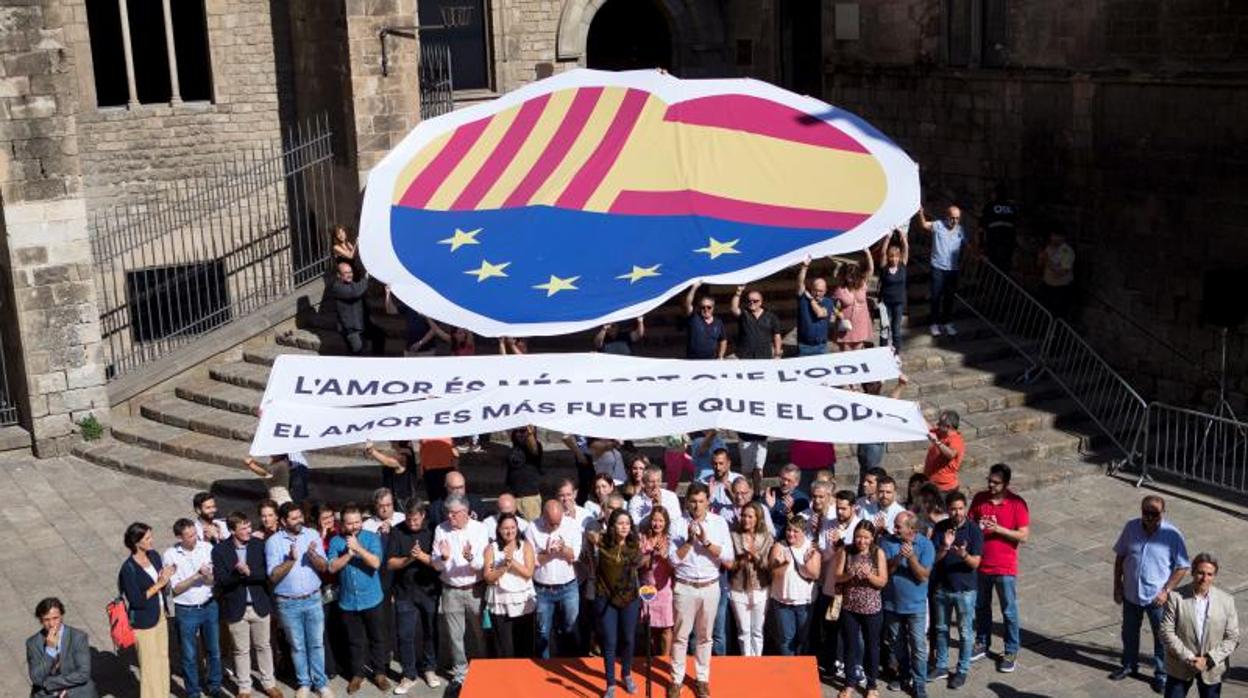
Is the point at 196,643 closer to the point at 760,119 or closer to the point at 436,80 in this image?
the point at 760,119

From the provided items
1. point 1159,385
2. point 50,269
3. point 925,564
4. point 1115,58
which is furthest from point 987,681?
point 50,269

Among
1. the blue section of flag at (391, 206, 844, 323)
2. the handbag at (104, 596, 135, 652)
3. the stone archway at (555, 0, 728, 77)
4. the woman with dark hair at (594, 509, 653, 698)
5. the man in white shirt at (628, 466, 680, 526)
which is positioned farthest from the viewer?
the stone archway at (555, 0, 728, 77)

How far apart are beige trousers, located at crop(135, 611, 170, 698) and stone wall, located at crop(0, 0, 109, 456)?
7.49 metres

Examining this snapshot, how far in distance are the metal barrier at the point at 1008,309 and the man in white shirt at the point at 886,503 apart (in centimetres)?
655

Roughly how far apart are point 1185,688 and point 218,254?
15317 millimetres

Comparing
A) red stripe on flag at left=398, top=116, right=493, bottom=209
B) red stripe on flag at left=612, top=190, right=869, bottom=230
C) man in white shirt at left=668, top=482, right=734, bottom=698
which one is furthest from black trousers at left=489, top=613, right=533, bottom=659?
red stripe on flag at left=398, top=116, right=493, bottom=209

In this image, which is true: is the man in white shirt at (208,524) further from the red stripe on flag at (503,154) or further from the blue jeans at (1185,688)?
the blue jeans at (1185,688)

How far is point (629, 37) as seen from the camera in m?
26.6

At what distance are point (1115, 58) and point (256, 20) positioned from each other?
12195mm

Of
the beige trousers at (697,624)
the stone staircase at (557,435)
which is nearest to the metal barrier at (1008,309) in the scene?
the stone staircase at (557,435)

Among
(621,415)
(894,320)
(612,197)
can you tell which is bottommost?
(894,320)

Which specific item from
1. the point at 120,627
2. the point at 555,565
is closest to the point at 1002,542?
the point at 555,565

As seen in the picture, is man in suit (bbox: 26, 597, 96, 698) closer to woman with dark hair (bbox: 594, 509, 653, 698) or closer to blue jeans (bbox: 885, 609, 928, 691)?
woman with dark hair (bbox: 594, 509, 653, 698)

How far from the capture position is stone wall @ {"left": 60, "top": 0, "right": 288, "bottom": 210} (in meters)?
23.3
